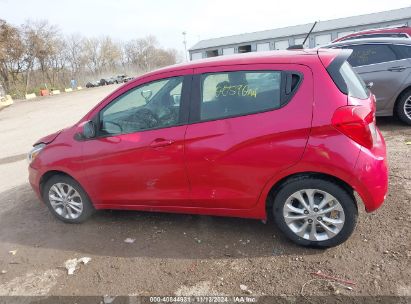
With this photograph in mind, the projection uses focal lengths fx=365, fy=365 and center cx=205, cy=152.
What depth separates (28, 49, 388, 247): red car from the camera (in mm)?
3049

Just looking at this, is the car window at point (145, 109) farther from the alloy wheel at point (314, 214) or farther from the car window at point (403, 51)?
the car window at point (403, 51)

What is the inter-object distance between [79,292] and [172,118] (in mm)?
1784

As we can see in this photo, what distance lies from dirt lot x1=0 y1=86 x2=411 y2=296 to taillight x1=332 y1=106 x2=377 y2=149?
1.03 metres

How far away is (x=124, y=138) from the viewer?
380 cm

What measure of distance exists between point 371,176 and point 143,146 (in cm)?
212

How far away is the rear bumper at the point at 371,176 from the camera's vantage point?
301cm

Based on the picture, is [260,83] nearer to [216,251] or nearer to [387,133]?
[216,251]

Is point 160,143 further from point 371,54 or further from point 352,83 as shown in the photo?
point 371,54

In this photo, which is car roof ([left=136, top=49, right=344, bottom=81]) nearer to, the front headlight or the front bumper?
the front headlight

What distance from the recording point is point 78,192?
432 centimetres

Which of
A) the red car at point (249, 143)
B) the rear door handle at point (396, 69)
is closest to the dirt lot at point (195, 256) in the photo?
the red car at point (249, 143)

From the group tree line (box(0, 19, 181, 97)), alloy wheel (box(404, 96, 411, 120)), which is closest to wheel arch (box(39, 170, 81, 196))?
alloy wheel (box(404, 96, 411, 120))

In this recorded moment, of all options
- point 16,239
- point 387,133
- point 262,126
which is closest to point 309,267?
point 262,126

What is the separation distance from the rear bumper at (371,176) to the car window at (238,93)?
0.84 metres
